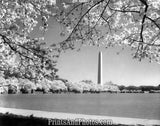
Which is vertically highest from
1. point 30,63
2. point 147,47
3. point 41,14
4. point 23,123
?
point 41,14

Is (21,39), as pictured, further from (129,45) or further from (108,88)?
(108,88)

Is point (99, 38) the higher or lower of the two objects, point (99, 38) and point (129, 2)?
the lower

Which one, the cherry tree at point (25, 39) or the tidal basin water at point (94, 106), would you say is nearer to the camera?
the cherry tree at point (25, 39)

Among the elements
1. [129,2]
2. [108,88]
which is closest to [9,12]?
[129,2]

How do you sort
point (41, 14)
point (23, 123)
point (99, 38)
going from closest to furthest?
point (23, 123) < point (41, 14) < point (99, 38)

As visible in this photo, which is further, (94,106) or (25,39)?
(94,106)

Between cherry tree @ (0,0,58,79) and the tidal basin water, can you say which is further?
the tidal basin water

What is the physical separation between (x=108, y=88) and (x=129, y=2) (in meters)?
139

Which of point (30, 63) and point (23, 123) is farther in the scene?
point (30, 63)

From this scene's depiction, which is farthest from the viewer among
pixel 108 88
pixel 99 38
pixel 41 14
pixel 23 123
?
pixel 108 88

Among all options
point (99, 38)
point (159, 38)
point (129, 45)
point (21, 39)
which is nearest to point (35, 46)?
point (21, 39)

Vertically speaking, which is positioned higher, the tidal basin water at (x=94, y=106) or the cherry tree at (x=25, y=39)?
the cherry tree at (x=25, y=39)

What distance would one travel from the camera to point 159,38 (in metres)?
11.9

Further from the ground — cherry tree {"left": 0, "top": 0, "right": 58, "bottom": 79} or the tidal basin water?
cherry tree {"left": 0, "top": 0, "right": 58, "bottom": 79}
